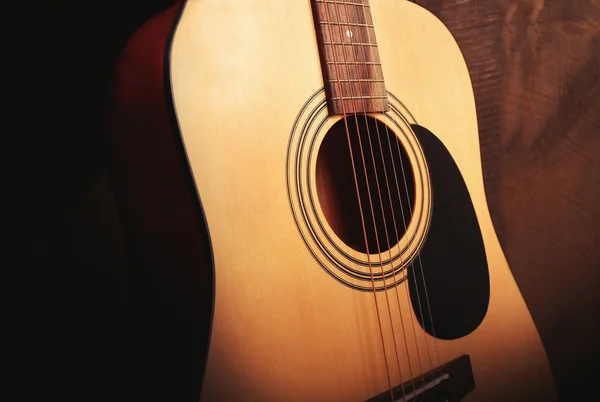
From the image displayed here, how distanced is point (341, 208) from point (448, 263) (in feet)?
0.55

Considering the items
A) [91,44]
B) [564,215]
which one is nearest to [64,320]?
[91,44]

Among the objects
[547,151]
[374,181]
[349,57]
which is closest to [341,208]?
[374,181]

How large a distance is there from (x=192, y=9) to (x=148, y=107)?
111 mm

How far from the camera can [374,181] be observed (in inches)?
28.3

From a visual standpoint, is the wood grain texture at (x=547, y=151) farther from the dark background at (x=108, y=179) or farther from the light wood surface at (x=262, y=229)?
the light wood surface at (x=262, y=229)

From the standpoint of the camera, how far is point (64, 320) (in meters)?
0.77

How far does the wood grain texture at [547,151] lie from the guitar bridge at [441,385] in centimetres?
35

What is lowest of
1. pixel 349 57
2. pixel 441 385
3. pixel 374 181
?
pixel 441 385

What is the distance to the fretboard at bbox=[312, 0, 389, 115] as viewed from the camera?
2.07 ft

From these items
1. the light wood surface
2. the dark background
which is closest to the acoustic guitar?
the light wood surface

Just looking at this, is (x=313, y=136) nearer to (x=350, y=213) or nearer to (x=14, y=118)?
(x=350, y=213)

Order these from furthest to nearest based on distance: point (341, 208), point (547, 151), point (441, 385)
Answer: point (547, 151)
point (341, 208)
point (441, 385)

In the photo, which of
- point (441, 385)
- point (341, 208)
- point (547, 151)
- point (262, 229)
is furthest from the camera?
point (547, 151)

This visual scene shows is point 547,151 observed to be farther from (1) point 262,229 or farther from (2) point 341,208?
(1) point 262,229
